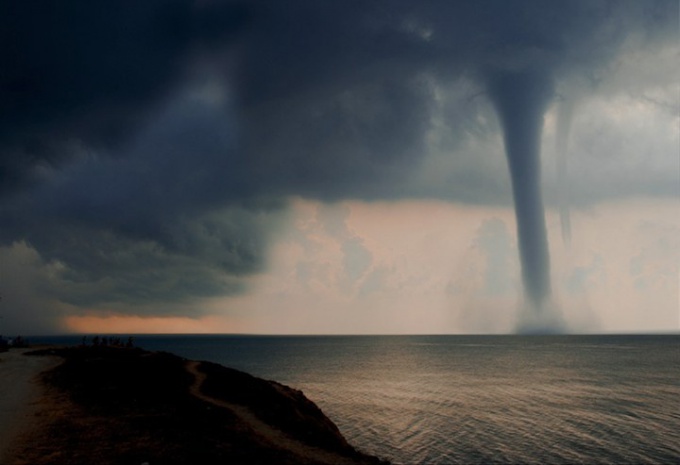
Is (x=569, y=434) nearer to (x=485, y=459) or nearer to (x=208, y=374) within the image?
(x=485, y=459)

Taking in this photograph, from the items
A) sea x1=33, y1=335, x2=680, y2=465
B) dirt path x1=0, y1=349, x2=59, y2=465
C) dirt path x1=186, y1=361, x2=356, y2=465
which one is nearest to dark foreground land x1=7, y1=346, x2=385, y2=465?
dirt path x1=186, y1=361, x2=356, y2=465

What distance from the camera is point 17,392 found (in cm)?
3941

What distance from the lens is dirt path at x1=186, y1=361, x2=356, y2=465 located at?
28.8 meters

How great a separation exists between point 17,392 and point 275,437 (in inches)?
933

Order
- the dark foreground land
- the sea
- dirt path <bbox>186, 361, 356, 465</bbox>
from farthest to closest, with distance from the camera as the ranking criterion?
1. the sea
2. dirt path <bbox>186, 361, 356, 465</bbox>
3. the dark foreground land

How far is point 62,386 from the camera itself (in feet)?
137

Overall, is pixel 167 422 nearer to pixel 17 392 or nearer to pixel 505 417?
pixel 17 392

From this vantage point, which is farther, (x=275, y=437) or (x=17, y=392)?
(x=17, y=392)

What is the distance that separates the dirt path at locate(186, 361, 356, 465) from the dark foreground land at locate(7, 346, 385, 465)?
0.30 feet


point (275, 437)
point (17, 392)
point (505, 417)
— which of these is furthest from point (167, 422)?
point (505, 417)

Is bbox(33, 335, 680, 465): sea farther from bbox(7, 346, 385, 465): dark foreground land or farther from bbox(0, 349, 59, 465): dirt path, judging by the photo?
bbox(0, 349, 59, 465): dirt path

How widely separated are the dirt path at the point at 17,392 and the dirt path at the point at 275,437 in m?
12.6

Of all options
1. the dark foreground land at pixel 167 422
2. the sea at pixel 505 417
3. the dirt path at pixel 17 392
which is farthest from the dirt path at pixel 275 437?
the dirt path at pixel 17 392

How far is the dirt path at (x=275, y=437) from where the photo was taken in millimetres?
28764
